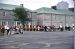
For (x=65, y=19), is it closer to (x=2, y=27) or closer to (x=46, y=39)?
(x=46, y=39)

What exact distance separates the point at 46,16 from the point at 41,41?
1.37ft

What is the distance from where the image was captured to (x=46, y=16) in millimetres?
1393

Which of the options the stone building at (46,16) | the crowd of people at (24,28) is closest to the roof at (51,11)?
the stone building at (46,16)

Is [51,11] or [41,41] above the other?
[51,11]

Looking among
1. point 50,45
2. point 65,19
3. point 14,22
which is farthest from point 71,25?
point 14,22

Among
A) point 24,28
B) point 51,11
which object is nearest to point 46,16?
point 51,11

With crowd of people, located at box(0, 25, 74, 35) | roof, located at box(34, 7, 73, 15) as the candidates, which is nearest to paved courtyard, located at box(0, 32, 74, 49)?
crowd of people, located at box(0, 25, 74, 35)

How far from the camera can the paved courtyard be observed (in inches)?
59.2

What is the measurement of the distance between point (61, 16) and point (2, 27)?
80 centimetres

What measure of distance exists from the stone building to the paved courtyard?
0.17m

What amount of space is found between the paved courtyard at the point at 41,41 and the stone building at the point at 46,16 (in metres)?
0.17

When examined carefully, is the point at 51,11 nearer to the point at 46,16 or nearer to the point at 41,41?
the point at 46,16

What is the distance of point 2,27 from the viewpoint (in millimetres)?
1366

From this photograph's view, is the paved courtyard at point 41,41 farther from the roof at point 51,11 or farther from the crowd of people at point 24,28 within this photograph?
the roof at point 51,11
